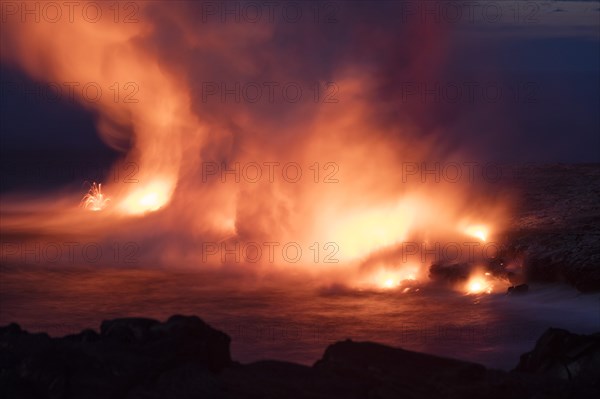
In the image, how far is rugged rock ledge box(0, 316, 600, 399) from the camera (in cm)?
1424

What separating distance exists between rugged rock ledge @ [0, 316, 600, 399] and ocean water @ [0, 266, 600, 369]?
13.6 feet

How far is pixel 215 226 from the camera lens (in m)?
40.2

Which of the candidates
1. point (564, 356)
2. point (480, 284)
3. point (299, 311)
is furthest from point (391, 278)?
point (564, 356)

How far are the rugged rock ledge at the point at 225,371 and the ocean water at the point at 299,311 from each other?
414 centimetres

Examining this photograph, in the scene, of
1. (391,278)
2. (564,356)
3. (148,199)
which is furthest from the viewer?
(148,199)

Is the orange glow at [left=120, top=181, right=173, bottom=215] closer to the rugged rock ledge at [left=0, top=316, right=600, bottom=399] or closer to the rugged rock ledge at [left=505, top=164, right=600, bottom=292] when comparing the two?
the rugged rock ledge at [left=505, top=164, right=600, bottom=292]

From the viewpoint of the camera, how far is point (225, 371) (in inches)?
601

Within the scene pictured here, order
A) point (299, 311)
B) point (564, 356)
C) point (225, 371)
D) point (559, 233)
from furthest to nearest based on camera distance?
1. point (559, 233)
2. point (299, 311)
3. point (564, 356)
4. point (225, 371)

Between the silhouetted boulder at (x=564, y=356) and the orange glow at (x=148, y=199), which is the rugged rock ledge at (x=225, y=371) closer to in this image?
the silhouetted boulder at (x=564, y=356)

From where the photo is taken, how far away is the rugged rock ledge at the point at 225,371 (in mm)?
14242

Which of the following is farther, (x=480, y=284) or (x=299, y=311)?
(x=480, y=284)

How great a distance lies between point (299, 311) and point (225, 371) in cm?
1027

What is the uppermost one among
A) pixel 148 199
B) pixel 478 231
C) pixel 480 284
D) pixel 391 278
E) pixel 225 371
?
pixel 148 199

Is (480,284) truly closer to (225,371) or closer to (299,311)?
(299,311)
